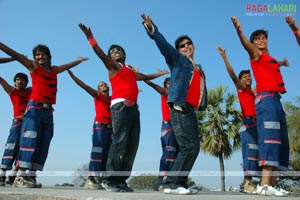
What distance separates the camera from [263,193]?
395cm

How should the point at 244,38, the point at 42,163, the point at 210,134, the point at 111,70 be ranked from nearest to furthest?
the point at 244,38 < the point at 111,70 < the point at 42,163 < the point at 210,134

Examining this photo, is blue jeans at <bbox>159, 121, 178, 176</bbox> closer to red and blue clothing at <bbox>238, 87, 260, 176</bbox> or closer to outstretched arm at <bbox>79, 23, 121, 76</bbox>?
red and blue clothing at <bbox>238, 87, 260, 176</bbox>

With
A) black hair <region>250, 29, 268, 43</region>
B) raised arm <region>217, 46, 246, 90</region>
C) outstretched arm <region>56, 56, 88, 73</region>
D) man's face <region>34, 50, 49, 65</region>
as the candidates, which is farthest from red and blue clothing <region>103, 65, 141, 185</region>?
black hair <region>250, 29, 268, 43</region>

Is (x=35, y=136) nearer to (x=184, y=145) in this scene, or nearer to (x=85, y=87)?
(x=85, y=87)

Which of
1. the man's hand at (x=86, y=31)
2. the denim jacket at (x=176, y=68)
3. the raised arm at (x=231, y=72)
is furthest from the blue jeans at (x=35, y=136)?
the raised arm at (x=231, y=72)

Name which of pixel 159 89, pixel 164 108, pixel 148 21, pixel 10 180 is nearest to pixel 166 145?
pixel 164 108

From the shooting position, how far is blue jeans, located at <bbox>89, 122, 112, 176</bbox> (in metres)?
6.65

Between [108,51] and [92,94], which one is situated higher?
[108,51]

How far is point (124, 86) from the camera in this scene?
495 cm

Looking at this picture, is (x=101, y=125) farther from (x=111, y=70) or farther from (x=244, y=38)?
(x=244, y=38)

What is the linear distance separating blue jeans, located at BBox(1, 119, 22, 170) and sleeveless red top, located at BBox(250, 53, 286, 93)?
161 inches

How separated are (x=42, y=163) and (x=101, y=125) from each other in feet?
5.51

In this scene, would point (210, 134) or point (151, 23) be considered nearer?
point (151, 23)

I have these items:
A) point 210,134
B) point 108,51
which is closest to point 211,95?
point 210,134
